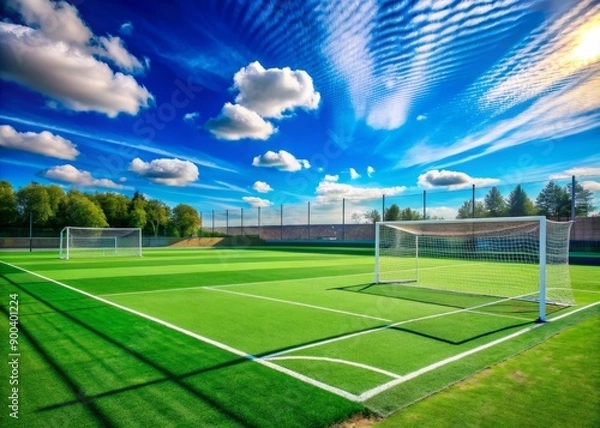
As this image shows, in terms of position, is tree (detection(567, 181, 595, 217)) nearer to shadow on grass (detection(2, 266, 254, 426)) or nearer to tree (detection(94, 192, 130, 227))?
shadow on grass (detection(2, 266, 254, 426))

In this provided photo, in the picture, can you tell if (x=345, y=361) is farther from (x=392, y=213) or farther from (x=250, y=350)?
(x=392, y=213)

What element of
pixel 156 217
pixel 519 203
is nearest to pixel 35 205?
pixel 156 217

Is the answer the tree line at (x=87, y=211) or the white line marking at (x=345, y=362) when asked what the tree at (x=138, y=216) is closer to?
the tree line at (x=87, y=211)

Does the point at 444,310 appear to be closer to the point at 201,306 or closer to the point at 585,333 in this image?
the point at 585,333

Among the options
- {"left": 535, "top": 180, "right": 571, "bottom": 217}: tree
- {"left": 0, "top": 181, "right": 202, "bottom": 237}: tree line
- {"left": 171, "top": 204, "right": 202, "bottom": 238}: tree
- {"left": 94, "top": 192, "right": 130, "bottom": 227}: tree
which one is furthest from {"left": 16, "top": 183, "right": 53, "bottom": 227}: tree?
{"left": 535, "top": 180, "right": 571, "bottom": 217}: tree

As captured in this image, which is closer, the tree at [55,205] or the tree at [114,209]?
the tree at [55,205]

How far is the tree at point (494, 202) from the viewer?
3012cm

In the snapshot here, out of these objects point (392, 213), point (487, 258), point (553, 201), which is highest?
point (553, 201)

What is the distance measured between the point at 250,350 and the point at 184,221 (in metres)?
51.0

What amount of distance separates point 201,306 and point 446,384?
19.5ft

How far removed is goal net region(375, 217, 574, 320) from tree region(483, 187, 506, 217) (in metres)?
4.90

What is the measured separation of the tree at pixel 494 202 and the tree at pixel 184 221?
39.3 meters

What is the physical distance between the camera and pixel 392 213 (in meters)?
36.9

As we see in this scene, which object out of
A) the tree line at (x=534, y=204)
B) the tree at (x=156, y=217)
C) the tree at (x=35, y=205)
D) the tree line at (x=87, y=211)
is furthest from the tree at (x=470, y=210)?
the tree at (x=35, y=205)
